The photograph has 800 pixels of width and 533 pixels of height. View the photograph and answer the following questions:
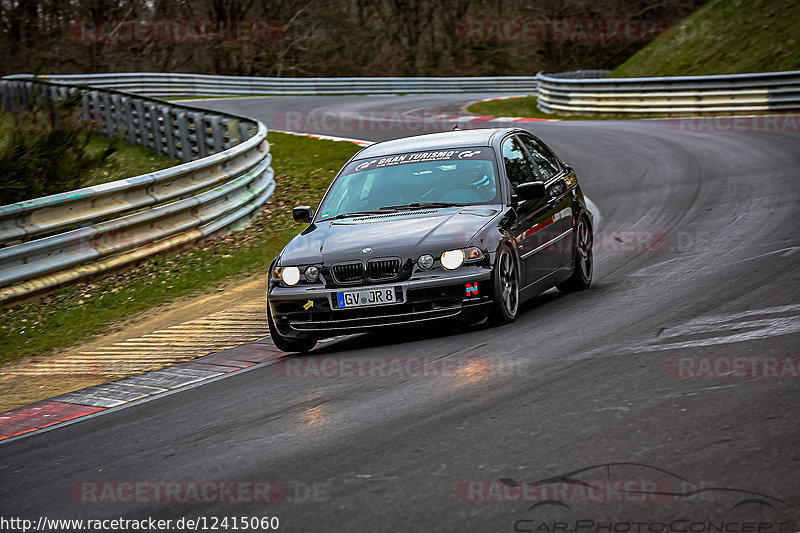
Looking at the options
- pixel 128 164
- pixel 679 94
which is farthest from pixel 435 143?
pixel 679 94

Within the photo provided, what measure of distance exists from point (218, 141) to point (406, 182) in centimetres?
978

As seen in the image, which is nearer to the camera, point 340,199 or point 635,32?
point 340,199

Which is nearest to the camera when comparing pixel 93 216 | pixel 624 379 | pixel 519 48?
pixel 624 379

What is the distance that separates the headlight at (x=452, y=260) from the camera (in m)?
7.79

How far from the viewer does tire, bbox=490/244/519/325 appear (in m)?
7.83

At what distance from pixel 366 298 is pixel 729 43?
27189 mm

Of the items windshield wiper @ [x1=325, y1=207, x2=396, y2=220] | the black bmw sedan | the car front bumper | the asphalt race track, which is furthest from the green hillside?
the car front bumper

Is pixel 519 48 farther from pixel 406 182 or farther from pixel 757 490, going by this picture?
pixel 757 490

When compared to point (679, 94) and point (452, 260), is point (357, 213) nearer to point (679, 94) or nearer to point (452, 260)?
point (452, 260)

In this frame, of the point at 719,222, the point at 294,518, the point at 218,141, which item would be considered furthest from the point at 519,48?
the point at 294,518

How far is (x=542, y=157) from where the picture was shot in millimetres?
10008

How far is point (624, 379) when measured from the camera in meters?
5.95

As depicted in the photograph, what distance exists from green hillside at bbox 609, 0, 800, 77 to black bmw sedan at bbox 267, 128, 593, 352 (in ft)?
72.8

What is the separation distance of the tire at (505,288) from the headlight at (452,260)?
10.6 inches
